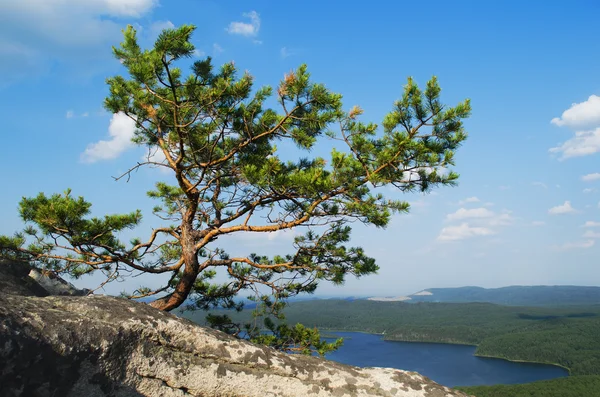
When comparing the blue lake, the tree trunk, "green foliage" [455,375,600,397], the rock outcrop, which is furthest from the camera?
the blue lake

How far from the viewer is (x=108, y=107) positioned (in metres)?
5.84

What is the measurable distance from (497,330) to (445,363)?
47851mm

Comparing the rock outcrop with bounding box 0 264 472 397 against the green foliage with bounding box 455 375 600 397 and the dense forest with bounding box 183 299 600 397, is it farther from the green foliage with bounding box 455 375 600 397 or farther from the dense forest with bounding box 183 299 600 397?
the green foliage with bounding box 455 375 600 397

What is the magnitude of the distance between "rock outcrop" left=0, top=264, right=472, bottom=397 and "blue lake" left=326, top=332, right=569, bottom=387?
6123 centimetres

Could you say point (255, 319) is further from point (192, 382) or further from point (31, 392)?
point (31, 392)

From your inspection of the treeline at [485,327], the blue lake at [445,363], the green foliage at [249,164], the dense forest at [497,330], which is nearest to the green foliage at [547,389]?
the dense forest at [497,330]

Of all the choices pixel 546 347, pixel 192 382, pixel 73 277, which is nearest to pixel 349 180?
pixel 192 382

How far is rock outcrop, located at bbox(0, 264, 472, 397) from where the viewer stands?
2.17m

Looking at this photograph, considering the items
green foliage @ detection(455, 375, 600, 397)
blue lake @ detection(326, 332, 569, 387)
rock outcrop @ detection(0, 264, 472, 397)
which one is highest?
rock outcrop @ detection(0, 264, 472, 397)

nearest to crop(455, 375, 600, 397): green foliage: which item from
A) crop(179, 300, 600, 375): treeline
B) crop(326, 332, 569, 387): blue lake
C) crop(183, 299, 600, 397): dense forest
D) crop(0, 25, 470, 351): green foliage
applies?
crop(183, 299, 600, 397): dense forest

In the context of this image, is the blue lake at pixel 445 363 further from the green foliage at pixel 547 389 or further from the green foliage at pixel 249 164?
the green foliage at pixel 249 164

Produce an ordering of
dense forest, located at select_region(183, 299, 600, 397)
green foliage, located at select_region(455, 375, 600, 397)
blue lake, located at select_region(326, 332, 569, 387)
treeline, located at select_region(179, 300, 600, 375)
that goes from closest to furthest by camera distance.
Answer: green foliage, located at select_region(455, 375, 600, 397)
dense forest, located at select_region(183, 299, 600, 397)
blue lake, located at select_region(326, 332, 569, 387)
treeline, located at select_region(179, 300, 600, 375)

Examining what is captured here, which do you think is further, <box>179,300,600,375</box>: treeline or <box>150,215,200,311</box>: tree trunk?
<box>179,300,600,375</box>: treeline

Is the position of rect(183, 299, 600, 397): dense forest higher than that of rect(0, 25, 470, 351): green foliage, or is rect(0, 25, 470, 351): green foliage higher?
rect(0, 25, 470, 351): green foliage
